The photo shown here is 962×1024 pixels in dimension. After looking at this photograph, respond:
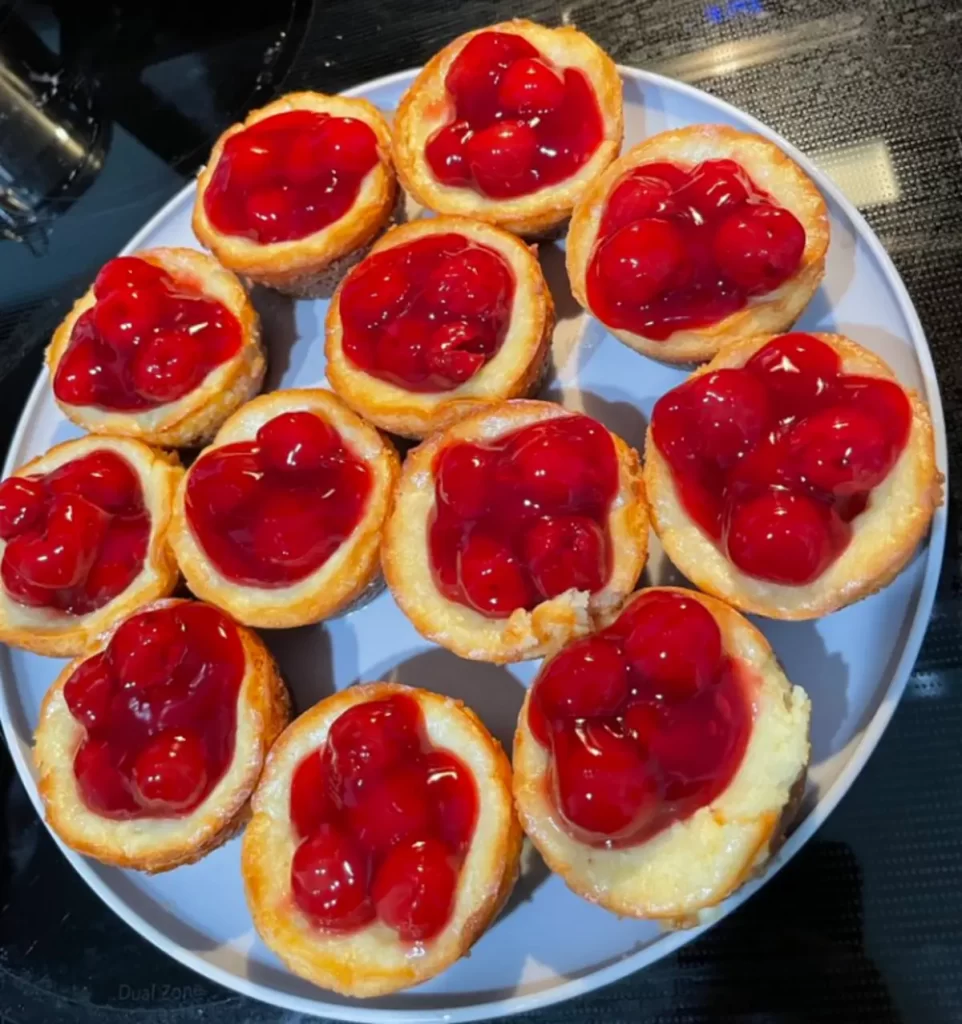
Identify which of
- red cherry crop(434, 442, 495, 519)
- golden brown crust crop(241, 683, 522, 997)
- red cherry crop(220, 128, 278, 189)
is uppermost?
red cherry crop(220, 128, 278, 189)

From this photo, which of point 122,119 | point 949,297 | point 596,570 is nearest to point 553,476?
point 596,570

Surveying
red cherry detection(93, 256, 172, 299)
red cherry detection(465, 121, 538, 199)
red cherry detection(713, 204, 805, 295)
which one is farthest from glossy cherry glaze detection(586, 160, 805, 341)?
red cherry detection(93, 256, 172, 299)

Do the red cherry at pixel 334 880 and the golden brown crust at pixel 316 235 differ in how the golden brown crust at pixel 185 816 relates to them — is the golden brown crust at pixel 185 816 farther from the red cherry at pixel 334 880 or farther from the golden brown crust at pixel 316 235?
the golden brown crust at pixel 316 235

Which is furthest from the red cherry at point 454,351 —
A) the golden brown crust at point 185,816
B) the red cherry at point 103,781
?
the red cherry at point 103,781

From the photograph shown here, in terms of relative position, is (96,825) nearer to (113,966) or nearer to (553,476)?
(113,966)

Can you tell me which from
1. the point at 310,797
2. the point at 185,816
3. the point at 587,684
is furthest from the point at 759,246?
the point at 185,816

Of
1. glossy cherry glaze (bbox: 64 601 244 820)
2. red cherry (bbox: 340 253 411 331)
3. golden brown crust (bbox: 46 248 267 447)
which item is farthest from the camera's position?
golden brown crust (bbox: 46 248 267 447)

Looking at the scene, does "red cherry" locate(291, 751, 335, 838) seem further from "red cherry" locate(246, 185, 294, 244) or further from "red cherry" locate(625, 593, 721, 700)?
"red cherry" locate(246, 185, 294, 244)
